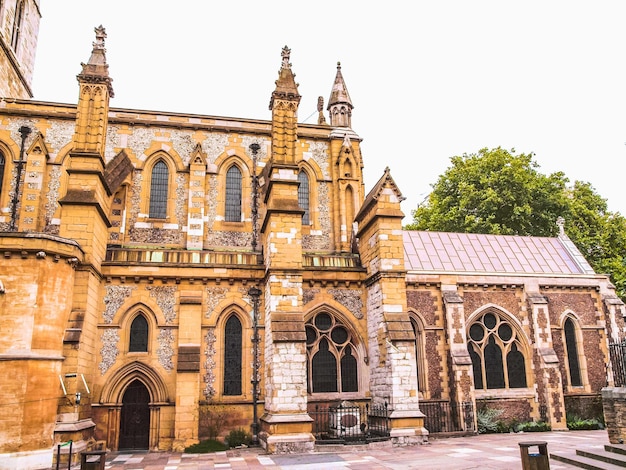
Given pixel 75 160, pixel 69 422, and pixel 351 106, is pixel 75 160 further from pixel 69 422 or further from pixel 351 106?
pixel 351 106

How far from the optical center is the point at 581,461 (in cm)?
1079

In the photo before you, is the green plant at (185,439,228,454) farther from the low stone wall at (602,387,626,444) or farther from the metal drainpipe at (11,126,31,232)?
the metal drainpipe at (11,126,31,232)

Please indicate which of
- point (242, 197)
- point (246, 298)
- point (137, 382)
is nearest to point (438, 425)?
point (246, 298)

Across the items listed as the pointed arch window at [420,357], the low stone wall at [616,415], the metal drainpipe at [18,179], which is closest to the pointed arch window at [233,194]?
the metal drainpipe at [18,179]

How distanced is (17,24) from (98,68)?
14.0m

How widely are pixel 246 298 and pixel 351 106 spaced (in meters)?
11.8

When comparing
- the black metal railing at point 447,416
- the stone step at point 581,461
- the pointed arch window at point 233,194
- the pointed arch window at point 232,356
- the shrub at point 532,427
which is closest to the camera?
the stone step at point 581,461

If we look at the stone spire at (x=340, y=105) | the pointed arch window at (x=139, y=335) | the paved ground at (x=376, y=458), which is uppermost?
the stone spire at (x=340, y=105)

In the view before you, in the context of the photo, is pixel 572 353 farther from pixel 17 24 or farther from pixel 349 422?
pixel 17 24

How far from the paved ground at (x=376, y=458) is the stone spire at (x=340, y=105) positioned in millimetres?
14559

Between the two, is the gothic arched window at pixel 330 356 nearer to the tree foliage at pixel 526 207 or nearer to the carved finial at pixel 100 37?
the carved finial at pixel 100 37

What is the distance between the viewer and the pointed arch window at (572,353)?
2005 cm

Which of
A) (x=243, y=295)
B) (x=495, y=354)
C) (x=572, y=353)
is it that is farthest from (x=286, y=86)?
(x=572, y=353)

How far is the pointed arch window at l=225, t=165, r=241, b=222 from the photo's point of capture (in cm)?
2073
